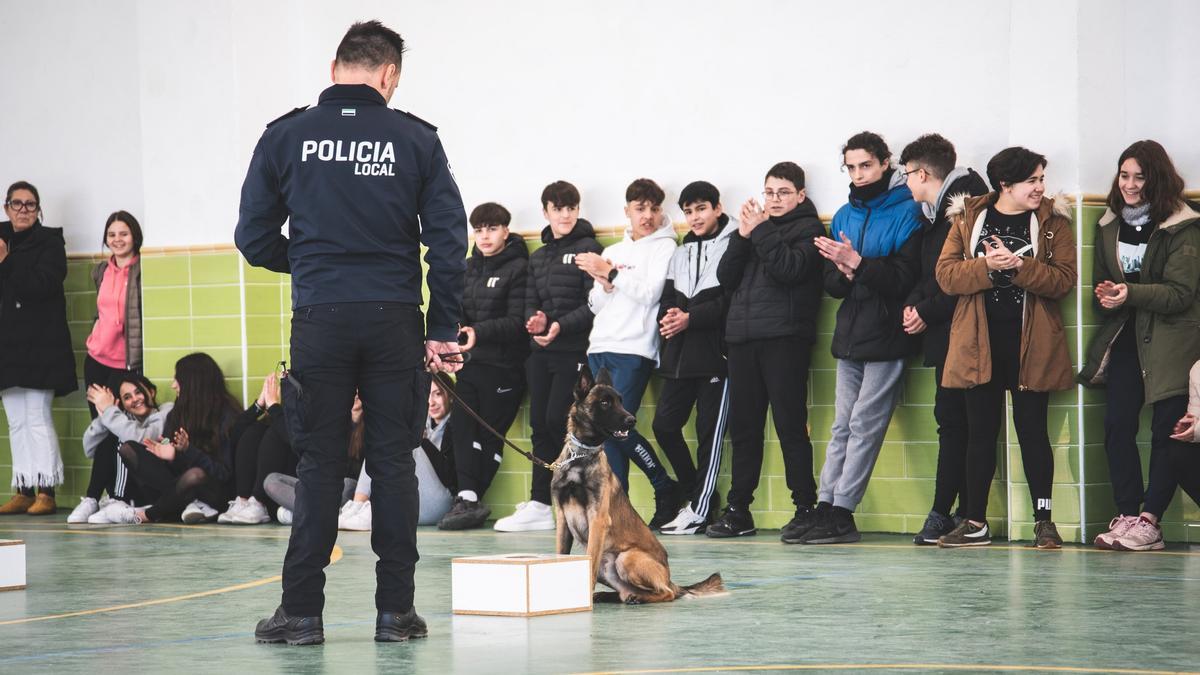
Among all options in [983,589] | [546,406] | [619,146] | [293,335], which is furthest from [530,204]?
[293,335]

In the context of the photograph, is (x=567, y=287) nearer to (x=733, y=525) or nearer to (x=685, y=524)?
(x=685, y=524)

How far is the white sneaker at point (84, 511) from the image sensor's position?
10.9 metres

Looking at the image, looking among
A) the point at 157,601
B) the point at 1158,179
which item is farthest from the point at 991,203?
the point at 157,601

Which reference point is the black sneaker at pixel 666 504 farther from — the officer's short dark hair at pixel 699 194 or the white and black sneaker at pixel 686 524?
the officer's short dark hair at pixel 699 194

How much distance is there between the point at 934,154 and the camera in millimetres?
8562

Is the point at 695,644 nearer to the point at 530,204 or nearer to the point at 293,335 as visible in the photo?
the point at 293,335

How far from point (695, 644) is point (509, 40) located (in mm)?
6454

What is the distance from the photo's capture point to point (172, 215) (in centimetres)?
1160

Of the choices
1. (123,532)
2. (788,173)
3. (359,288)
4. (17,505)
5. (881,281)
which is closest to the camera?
(359,288)

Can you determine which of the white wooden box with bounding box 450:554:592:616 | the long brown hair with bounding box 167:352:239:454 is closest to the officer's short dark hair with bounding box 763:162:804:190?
the white wooden box with bounding box 450:554:592:616

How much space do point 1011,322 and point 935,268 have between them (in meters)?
0.49

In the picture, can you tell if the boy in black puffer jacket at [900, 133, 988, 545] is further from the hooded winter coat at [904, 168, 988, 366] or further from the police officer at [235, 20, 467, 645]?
the police officer at [235, 20, 467, 645]

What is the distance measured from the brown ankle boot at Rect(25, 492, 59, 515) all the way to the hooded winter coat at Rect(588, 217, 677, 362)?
4668mm

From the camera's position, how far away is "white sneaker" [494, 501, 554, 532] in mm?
9805
